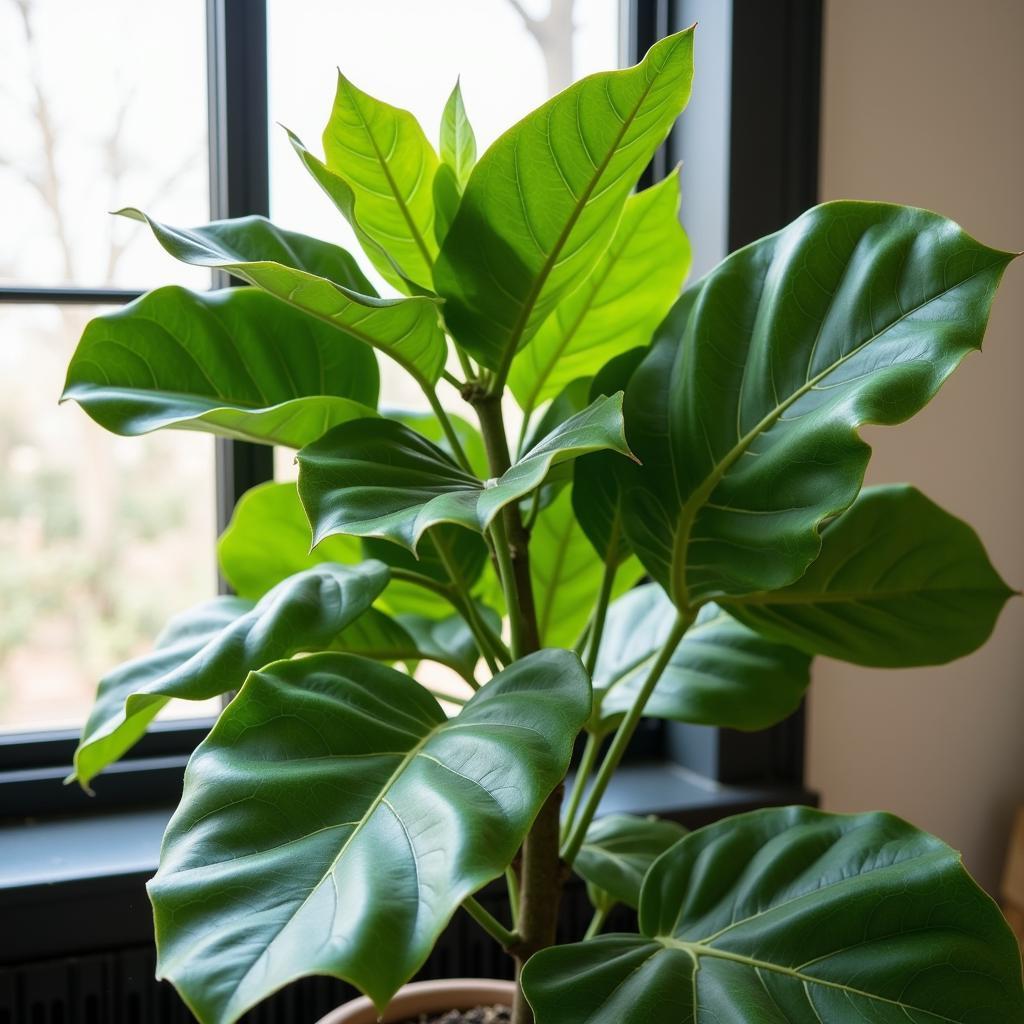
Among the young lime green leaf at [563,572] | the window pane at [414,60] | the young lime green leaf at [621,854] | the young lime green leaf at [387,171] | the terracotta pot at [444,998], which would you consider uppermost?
the window pane at [414,60]

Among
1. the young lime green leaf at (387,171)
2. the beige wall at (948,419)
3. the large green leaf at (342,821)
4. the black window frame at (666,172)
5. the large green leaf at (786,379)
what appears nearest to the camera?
the large green leaf at (342,821)

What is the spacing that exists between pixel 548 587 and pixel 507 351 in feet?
0.91

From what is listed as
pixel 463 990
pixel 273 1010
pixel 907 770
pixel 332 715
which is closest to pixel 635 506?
→ pixel 332 715

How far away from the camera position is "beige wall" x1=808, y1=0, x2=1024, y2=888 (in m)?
1.37

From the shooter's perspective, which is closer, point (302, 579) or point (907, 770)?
point (302, 579)

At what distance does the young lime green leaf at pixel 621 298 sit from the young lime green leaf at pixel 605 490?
0.22 ft

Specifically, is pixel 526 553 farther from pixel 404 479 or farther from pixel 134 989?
pixel 134 989

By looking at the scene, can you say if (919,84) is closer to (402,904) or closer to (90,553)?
(90,553)

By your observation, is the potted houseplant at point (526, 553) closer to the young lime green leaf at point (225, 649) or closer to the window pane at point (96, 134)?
the young lime green leaf at point (225, 649)

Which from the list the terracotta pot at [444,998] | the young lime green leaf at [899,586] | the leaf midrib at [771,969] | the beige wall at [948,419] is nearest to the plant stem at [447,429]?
the young lime green leaf at [899,586]

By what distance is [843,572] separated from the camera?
2.60 ft

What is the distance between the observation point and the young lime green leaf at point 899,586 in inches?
30.9

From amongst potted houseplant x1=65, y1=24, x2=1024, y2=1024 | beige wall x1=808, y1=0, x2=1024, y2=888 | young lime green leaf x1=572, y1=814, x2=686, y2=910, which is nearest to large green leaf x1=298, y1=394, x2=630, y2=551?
potted houseplant x1=65, y1=24, x2=1024, y2=1024

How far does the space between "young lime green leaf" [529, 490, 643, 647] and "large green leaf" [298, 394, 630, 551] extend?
260mm
